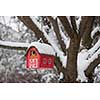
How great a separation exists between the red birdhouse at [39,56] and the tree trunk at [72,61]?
0.14 metres

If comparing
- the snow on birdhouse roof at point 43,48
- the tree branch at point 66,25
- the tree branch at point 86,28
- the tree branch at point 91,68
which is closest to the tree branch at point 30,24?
the snow on birdhouse roof at point 43,48

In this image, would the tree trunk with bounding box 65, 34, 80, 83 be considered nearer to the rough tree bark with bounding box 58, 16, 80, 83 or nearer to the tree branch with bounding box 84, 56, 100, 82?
the rough tree bark with bounding box 58, 16, 80, 83

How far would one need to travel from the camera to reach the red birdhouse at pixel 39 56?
179 cm

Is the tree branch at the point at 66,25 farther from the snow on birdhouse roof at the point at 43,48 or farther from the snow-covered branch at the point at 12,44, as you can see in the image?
the snow-covered branch at the point at 12,44

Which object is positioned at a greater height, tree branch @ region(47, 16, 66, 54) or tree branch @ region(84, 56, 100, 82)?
tree branch @ region(47, 16, 66, 54)

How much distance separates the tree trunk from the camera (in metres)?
1.84

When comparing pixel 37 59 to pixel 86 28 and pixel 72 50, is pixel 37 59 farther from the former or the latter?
pixel 86 28

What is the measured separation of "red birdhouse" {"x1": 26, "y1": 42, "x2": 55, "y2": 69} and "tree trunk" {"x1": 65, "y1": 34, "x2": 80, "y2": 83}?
141 millimetres

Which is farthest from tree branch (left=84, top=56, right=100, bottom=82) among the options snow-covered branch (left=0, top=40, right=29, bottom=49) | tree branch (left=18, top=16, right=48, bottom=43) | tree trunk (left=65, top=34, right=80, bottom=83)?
snow-covered branch (left=0, top=40, right=29, bottom=49)
